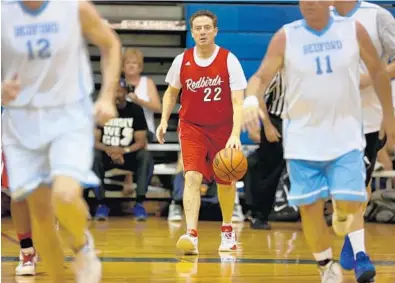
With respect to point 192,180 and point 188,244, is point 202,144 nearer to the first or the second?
point 192,180

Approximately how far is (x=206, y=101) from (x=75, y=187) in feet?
11.3

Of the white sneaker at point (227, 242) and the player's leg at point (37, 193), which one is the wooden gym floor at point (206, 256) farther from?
the player's leg at point (37, 193)

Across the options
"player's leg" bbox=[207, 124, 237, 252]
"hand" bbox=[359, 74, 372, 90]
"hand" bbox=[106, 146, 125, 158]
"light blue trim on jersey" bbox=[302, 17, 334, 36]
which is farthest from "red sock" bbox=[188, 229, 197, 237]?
"hand" bbox=[106, 146, 125, 158]

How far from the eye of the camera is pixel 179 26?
1228 centimetres

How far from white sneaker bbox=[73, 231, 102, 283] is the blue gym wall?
7.61 meters

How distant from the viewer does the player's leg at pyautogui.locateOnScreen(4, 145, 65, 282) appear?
4.82 metres

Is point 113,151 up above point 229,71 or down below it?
below

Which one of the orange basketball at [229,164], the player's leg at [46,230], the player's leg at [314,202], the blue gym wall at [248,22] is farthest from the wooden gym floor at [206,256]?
the blue gym wall at [248,22]

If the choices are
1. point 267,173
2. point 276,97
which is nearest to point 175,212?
point 267,173

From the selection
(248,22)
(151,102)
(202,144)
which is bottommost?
(151,102)

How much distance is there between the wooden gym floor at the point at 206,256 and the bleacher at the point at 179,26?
2.68m

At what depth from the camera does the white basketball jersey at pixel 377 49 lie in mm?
6137

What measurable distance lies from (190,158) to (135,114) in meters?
3.18

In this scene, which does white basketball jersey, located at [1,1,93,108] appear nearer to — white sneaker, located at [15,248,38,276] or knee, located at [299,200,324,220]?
knee, located at [299,200,324,220]
